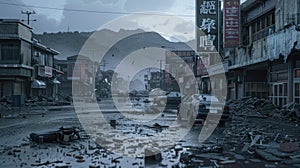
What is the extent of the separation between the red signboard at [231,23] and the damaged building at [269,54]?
171 centimetres

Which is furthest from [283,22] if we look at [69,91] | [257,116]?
[69,91]

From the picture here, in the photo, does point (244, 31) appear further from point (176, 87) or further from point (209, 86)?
point (176, 87)

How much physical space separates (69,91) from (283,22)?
73346mm

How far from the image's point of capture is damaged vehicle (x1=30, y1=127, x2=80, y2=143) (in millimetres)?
12516

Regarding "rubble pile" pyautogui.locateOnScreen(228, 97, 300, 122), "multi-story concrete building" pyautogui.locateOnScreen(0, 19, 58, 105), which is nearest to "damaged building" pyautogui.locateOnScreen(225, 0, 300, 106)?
"rubble pile" pyautogui.locateOnScreen(228, 97, 300, 122)

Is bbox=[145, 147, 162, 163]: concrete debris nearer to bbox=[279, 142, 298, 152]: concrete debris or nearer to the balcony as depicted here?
bbox=[279, 142, 298, 152]: concrete debris

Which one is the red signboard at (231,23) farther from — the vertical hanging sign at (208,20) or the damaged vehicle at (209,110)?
the damaged vehicle at (209,110)

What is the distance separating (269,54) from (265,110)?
4481 mm

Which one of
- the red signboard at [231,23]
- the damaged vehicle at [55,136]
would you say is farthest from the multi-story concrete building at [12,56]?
the damaged vehicle at [55,136]

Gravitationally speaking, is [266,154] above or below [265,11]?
below

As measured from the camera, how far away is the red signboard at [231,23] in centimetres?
3152

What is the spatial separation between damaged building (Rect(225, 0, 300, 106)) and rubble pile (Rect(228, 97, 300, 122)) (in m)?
1.12

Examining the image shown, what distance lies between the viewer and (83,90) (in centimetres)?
9800

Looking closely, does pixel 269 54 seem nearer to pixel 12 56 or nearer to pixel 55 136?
pixel 55 136
